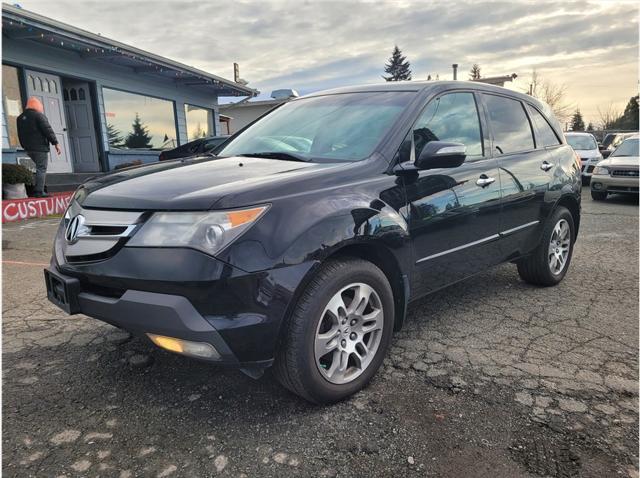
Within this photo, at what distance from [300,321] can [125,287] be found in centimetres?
82

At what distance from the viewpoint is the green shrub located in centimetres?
812

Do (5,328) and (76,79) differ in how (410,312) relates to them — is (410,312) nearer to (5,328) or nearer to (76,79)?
(5,328)

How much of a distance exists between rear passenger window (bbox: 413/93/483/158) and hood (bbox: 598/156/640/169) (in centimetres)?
946

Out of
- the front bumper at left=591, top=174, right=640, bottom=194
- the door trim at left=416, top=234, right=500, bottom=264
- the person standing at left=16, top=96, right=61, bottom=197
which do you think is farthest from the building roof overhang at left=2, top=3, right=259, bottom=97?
the front bumper at left=591, top=174, right=640, bottom=194

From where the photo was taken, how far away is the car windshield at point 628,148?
38.8ft

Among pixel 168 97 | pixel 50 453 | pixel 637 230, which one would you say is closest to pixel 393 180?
pixel 50 453

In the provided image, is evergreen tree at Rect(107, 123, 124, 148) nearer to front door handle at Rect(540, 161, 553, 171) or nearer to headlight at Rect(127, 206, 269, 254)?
front door handle at Rect(540, 161, 553, 171)

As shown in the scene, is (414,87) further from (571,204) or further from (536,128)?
(571,204)

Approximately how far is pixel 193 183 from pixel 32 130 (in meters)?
7.92

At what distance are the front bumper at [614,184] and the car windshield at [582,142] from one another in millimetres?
4555

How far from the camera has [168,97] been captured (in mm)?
15055

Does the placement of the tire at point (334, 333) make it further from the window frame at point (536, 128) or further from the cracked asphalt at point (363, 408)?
the window frame at point (536, 128)

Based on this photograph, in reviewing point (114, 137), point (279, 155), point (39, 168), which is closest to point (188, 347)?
point (279, 155)

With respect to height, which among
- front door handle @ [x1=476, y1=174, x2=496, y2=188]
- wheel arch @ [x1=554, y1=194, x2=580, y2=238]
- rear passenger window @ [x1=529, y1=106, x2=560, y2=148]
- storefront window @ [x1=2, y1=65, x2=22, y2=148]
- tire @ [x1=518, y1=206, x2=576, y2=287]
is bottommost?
tire @ [x1=518, y1=206, x2=576, y2=287]
